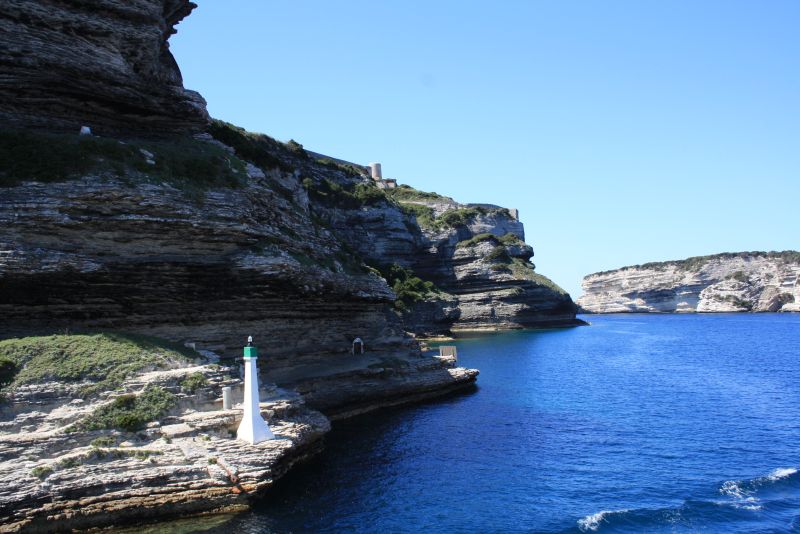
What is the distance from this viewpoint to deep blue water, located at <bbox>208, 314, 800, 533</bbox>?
74.2 feet

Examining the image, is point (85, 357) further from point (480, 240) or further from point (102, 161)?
point (480, 240)

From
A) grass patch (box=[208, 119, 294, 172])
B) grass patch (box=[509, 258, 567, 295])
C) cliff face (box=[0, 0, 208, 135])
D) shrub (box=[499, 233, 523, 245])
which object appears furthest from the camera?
shrub (box=[499, 233, 523, 245])

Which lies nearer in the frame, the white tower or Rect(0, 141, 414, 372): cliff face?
Rect(0, 141, 414, 372): cliff face

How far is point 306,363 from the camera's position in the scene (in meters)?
41.0

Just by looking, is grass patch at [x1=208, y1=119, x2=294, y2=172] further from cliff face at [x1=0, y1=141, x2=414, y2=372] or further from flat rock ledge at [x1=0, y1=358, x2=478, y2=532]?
flat rock ledge at [x1=0, y1=358, x2=478, y2=532]

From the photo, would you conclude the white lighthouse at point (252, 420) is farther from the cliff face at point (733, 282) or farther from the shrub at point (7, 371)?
the cliff face at point (733, 282)

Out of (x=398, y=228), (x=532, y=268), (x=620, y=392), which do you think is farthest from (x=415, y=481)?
(x=532, y=268)

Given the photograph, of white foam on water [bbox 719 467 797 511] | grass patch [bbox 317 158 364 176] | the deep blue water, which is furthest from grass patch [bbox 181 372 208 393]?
grass patch [bbox 317 158 364 176]

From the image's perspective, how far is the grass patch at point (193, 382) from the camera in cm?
2609

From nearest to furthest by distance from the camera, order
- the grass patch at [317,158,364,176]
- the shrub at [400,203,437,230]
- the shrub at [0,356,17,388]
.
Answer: the shrub at [0,356,17,388] < the grass patch at [317,158,364,176] < the shrub at [400,203,437,230]

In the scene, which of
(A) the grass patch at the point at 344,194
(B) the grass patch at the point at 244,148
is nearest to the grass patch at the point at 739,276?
(A) the grass patch at the point at 344,194

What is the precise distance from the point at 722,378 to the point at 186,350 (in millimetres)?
45415

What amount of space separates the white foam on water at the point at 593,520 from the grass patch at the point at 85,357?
59.2 feet

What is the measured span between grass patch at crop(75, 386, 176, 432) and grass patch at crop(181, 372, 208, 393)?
2.43ft
